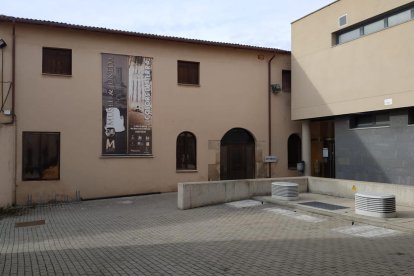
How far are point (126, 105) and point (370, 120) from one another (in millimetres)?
9759

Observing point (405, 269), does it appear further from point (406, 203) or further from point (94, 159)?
point (94, 159)

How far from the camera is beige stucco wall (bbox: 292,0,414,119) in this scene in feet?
46.8

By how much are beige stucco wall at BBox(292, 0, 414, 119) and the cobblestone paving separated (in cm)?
635

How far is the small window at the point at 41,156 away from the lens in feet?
51.0

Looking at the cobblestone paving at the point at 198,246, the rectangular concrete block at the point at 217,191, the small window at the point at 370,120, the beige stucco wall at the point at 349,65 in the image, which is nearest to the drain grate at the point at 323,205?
the cobblestone paving at the point at 198,246

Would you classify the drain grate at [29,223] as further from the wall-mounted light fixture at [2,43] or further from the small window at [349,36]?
the small window at [349,36]

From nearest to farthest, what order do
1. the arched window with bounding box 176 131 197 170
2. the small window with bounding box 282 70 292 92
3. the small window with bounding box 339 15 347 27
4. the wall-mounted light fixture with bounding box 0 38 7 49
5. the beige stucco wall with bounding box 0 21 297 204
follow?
the wall-mounted light fixture with bounding box 0 38 7 49 < the beige stucco wall with bounding box 0 21 297 204 < the small window with bounding box 339 15 347 27 < the arched window with bounding box 176 131 197 170 < the small window with bounding box 282 70 292 92

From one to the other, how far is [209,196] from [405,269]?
303 inches

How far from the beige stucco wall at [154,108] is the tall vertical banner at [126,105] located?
10.6 inches

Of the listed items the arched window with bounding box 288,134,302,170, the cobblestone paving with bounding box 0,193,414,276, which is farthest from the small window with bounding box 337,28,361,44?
the cobblestone paving with bounding box 0,193,414,276

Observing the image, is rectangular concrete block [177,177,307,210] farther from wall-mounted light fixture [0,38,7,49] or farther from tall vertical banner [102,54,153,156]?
wall-mounted light fixture [0,38,7,49]

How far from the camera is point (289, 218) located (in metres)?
Result: 10.8

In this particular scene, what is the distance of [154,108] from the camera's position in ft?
58.0

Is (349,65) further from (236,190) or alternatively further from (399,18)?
(236,190)
